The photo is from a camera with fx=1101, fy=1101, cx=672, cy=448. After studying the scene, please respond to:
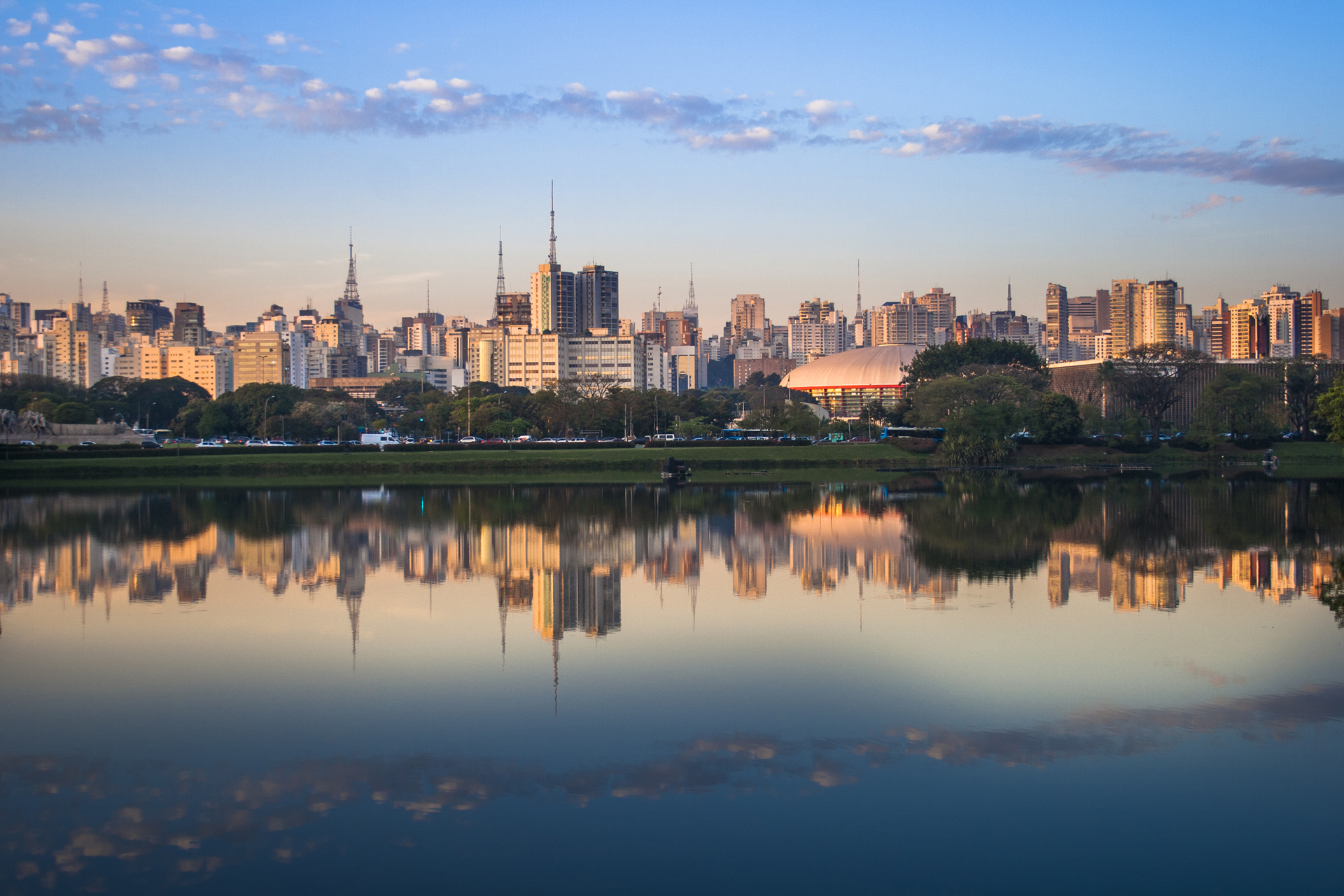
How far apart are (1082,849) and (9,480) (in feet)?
214

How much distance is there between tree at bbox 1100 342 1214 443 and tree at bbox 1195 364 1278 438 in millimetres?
9233

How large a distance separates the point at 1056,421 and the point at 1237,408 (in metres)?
13.5

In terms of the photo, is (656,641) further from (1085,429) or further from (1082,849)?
(1085,429)

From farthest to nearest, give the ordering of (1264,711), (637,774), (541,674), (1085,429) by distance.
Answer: (1085,429)
(541,674)
(1264,711)
(637,774)

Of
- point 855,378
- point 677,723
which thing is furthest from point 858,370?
point 677,723

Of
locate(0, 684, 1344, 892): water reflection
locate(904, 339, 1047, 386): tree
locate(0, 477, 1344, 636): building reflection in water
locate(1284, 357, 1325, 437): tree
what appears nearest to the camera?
locate(0, 684, 1344, 892): water reflection

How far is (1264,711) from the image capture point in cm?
1230

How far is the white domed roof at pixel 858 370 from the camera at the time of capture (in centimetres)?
15500

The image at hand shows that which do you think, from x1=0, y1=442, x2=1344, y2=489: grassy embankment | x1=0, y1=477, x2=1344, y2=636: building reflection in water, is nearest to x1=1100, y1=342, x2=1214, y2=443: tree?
x1=0, y1=442, x2=1344, y2=489: grassy embankment

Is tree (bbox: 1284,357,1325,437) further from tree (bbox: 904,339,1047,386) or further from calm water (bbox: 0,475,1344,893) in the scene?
calm water (bbox: 0,475,1344,893)

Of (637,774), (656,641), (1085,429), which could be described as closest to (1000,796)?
(637,774)

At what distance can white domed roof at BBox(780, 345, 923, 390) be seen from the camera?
155000mm

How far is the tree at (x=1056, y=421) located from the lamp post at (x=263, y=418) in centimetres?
6245

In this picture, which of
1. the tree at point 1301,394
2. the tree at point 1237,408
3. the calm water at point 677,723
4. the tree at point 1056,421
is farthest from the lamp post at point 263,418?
the tree at point 1301,394
